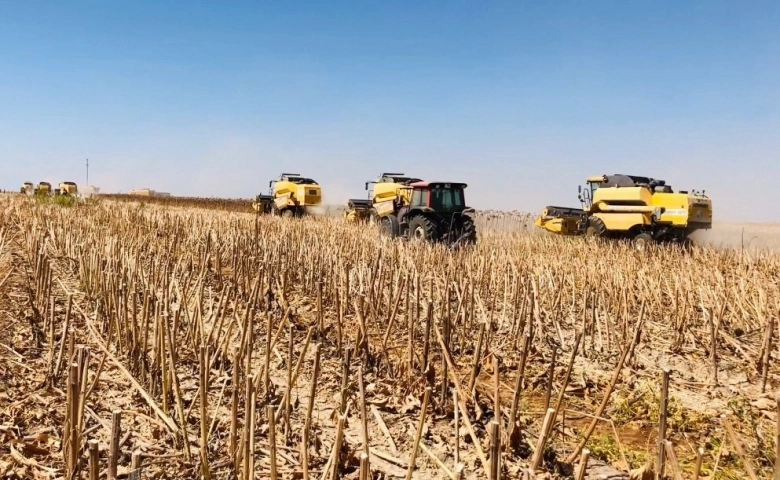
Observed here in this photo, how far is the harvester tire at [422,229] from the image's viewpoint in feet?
36.5

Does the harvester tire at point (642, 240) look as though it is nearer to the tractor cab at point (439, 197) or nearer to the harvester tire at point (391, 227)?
the tractor cab at point (439, 197)

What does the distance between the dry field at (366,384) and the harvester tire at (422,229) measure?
185 inches

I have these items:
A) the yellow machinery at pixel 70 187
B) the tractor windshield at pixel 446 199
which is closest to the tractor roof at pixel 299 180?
the tractor windshield at pixel 446 199

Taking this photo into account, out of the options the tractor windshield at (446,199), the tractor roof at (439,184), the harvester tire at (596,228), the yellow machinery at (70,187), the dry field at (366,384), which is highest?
the yellow machinery at (70,187)

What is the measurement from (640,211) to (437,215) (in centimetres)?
517

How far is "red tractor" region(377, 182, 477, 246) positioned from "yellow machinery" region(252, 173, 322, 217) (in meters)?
7.22

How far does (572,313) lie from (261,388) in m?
3.76

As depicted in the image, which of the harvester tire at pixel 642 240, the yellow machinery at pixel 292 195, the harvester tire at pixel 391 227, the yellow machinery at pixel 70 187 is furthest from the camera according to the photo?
the yellow machinery at pixel 70 187

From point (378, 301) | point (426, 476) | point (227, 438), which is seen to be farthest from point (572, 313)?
point (227, 438)

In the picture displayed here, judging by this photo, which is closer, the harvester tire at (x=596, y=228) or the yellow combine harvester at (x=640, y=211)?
the yellow combine harvester at (x=640, y=211)

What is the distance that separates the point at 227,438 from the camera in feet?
9.45

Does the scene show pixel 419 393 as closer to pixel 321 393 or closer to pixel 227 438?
pixel 321 393

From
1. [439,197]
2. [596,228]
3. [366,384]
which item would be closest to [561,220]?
[596,228]

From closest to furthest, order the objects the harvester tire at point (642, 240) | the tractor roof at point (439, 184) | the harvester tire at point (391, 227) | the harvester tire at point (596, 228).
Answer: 1. the tractor roof at point (439, 184)
2. the harvester tire at point (642, 240)
3. the harvester tire at point (391, 227)
4. the harvester tire at point (596, 228)
